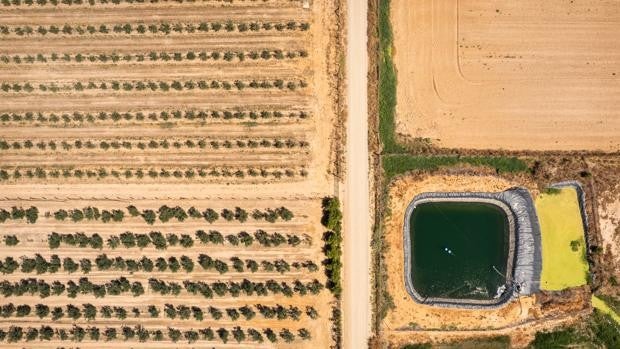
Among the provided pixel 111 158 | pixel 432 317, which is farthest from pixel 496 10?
pixel 111 158

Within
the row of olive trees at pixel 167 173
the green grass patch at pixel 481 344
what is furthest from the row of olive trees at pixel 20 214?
the green grass patch at pixel 481 344

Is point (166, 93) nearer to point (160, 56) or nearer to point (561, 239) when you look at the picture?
point (160, 56)

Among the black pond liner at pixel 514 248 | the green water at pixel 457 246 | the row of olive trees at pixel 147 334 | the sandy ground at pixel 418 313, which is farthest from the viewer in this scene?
the green water at pixel 457 246

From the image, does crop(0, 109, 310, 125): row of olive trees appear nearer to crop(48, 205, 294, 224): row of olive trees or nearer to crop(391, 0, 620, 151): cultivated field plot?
crop(48, 205, 294, 224): row of olive trees

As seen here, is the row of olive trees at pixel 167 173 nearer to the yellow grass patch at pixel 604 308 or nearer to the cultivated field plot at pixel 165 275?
the cultivated field plot at pixel 165 275

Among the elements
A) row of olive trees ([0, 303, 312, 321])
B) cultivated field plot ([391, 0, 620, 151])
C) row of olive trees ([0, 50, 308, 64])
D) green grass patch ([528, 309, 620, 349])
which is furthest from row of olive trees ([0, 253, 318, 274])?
green grass patch ([528, 309, 620, 349])

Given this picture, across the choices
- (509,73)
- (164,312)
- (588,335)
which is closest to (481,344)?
(588,335)
